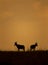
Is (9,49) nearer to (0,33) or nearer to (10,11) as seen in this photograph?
(0,33)
